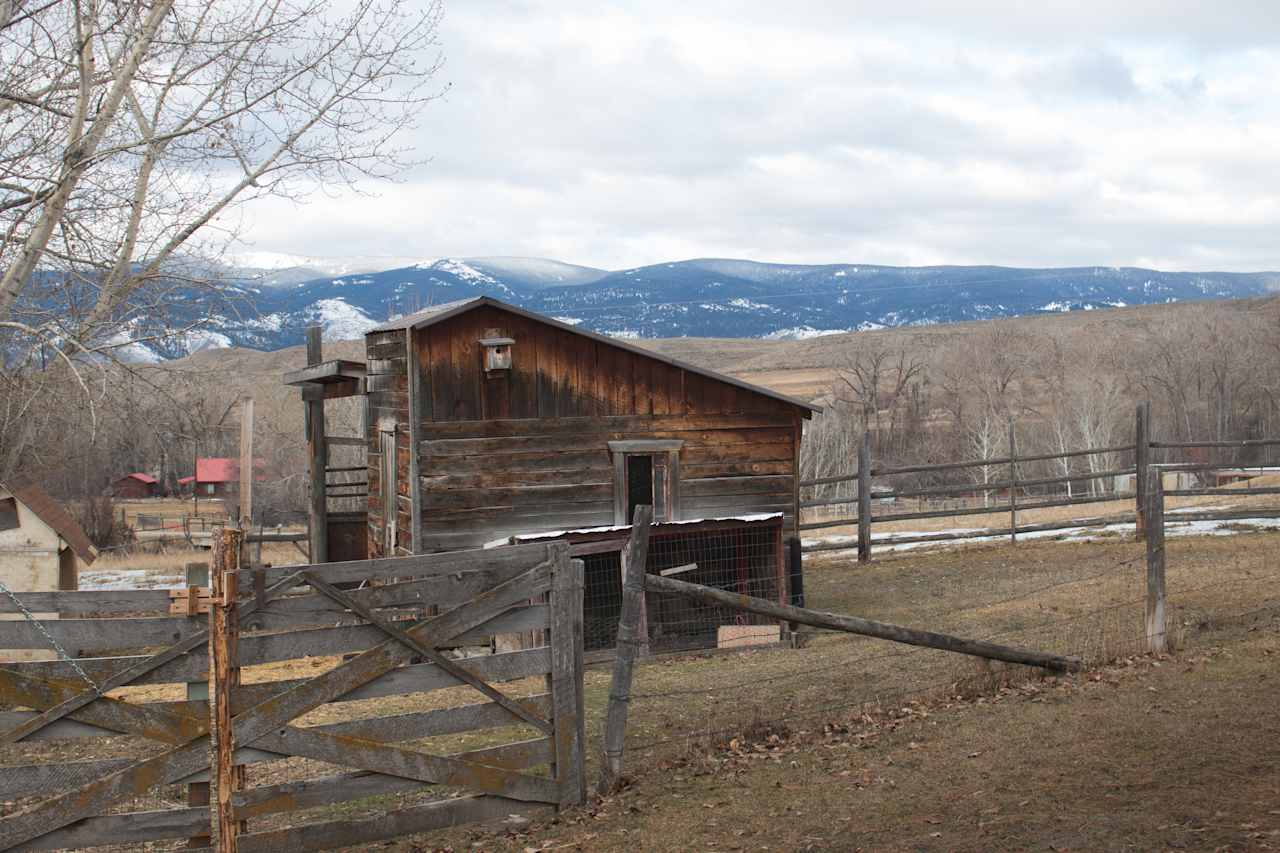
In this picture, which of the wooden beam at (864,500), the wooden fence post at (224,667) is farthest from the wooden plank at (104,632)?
the wooden beam at (864,500)

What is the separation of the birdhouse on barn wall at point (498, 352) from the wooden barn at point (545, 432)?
0.02 metres

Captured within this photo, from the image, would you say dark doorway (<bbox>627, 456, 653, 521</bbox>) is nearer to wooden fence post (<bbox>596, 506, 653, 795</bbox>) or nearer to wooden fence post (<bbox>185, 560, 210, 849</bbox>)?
wooden fence post (<bbox>596, 506, 653, 795</bbox>)

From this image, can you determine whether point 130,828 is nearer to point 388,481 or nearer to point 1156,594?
point 1156,594

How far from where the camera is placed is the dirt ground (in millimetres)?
6324

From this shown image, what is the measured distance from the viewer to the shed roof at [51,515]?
19562mm

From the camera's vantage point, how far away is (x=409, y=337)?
695 inches

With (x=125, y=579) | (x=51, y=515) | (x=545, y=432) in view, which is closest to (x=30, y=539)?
(x=51, y=515)

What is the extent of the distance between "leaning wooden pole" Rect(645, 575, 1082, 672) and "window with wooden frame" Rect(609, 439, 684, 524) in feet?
32.8

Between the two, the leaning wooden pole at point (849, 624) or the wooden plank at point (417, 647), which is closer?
the wooden plank at point (417, 647)

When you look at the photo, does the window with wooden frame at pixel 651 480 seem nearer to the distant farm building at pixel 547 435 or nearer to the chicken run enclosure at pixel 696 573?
the distant farm building at pixel 547 435

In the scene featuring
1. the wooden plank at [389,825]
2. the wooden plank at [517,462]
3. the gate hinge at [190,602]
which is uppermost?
the wooden plank at [517,462]

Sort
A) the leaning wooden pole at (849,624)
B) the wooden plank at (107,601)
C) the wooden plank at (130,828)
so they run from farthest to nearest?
the leaning wooden pole at (849,624) < the wooden plank at (107,601) < the wooden plank at (130,828)

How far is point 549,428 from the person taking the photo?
18641 millimetres

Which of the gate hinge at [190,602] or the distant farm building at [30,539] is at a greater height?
the gate hinge at [190,602]
